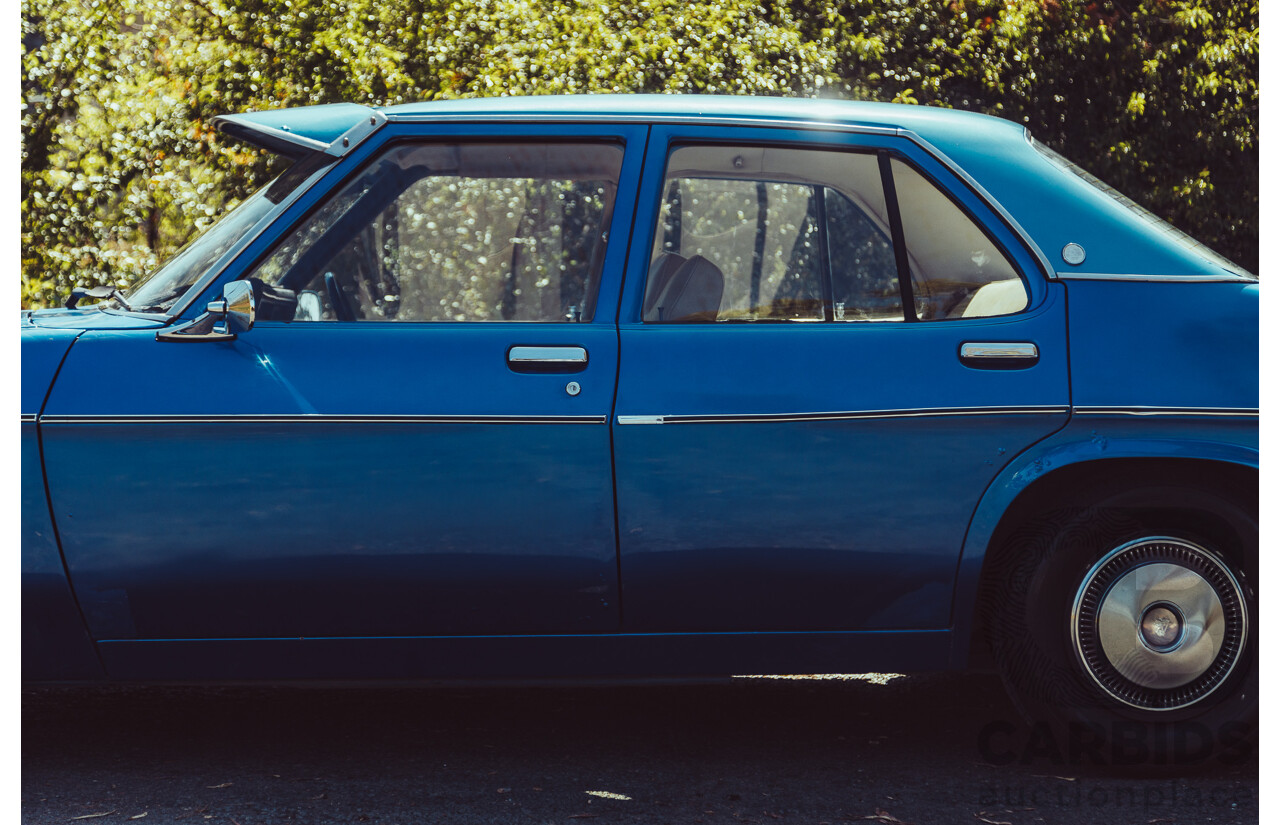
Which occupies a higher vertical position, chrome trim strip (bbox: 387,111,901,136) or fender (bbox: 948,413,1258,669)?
chrome trim strip (bbox: 387,111,901,136)

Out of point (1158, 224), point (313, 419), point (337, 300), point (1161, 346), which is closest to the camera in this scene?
point (313, 419)

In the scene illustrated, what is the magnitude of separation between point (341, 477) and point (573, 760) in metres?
1.11

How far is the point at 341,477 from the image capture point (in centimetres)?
336

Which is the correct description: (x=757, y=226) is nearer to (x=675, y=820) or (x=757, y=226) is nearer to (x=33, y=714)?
(x=675, y=820)

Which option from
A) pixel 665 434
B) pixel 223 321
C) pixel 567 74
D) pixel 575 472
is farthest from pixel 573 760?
pixel 567 74

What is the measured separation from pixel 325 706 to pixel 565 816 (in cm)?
133

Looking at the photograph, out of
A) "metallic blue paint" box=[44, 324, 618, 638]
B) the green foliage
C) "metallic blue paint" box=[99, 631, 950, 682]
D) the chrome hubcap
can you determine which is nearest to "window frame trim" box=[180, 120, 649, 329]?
"metallic blue paint" box=[44, 324, 618, 638]

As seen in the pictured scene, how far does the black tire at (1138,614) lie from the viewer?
3.51 meters

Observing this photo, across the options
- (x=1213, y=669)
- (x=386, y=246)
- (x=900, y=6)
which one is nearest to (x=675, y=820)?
(x=1213, y=669)

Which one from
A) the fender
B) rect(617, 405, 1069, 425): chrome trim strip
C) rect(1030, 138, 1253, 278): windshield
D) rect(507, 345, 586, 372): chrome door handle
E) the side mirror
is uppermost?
rect(1030, 138, 1253, 278): windshield

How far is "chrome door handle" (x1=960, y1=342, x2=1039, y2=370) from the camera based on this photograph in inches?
136

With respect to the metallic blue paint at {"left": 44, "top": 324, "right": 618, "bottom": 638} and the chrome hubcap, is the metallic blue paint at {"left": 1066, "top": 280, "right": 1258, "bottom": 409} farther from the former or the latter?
the metallic blue paint at {"left": 44, "top": 324, "right": 618, "bottom": 638}

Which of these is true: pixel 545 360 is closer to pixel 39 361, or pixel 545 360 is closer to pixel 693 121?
pixel 693 121

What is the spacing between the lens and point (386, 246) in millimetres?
3668
